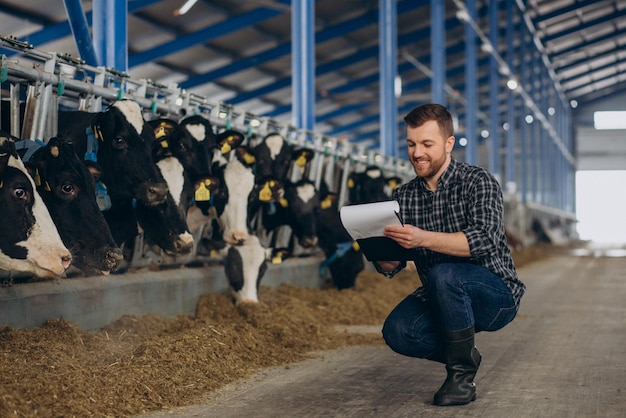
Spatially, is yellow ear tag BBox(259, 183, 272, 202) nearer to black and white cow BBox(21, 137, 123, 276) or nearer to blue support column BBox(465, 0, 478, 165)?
black and white cow BBox(21, 137, 123, 276)

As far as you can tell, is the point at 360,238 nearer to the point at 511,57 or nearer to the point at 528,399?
the point at 528,399

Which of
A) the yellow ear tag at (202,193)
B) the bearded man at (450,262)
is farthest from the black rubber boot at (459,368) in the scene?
the yellow ear tag at (202,193)

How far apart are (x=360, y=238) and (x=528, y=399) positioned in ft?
3.88

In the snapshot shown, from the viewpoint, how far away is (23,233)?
4.50 m

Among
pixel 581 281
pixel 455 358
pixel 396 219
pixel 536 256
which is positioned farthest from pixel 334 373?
pixel 536 256

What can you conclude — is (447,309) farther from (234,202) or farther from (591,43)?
(591,43)

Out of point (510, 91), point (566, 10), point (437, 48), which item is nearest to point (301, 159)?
point (437, 48)

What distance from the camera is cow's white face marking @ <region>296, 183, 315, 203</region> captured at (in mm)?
9219

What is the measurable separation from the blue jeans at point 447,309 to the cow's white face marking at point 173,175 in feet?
7.18

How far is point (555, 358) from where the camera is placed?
5969 mm

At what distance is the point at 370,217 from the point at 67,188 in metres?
1.77

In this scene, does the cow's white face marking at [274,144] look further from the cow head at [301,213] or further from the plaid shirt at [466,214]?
the plaid shirt at [466,214]

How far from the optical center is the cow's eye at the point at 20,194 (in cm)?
448

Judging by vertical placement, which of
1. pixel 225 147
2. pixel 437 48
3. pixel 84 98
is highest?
pixel 437 48
